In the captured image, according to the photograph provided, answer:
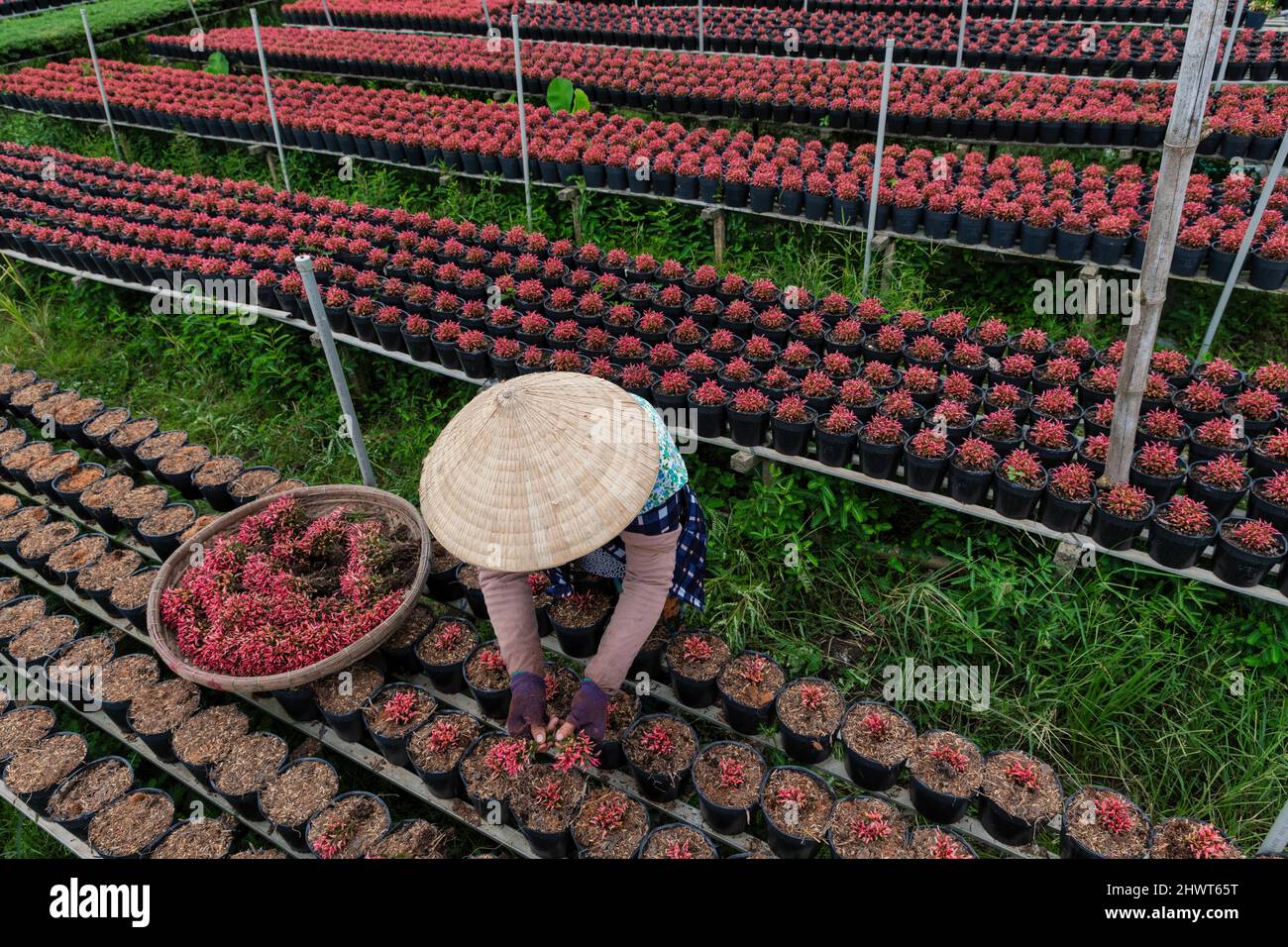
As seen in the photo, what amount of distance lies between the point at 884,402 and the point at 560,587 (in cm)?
181

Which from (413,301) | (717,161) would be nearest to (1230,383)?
(717,161)

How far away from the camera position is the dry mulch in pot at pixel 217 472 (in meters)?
4.17

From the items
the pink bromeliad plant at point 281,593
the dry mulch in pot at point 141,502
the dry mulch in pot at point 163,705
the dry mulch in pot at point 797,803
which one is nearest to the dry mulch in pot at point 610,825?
the dry mulch in pot at point 797,803

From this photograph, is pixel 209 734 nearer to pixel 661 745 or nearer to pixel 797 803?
pixel 661 745

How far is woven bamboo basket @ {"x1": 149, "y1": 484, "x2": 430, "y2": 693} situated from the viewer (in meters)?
2.87

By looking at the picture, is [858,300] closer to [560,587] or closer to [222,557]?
[560,587]

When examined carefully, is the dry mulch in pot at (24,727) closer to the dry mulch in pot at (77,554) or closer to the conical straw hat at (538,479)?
the dry mulch in pot at (77,554)

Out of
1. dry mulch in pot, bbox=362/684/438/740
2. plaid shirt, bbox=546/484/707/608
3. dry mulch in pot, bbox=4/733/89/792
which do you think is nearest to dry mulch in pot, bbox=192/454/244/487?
dry mulch in pot, bbox=4/733/89/792

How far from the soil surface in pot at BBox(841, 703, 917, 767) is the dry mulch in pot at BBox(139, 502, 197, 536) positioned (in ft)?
10.9

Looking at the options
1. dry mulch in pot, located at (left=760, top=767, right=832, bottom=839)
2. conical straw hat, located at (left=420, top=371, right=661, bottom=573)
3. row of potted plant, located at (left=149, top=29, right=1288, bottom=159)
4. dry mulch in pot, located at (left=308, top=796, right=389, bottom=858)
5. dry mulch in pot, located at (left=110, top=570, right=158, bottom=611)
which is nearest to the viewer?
conical straw hat, located at (left=420, top=371, right=661, bottom=573)

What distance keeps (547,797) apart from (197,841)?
4.31 ft

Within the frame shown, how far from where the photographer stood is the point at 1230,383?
12.6 feet

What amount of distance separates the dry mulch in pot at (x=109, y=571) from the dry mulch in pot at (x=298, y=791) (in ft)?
4.84

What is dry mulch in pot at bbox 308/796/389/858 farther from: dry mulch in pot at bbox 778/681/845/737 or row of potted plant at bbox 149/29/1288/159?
row of potted plant at bbox 149/29/1288/159
